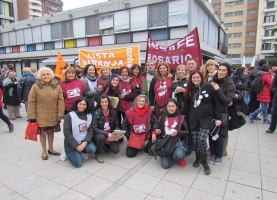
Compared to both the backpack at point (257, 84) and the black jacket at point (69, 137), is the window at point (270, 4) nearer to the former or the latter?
the backpack at point (257, 84)

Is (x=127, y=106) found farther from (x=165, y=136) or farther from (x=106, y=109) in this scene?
(x=165, y=136)

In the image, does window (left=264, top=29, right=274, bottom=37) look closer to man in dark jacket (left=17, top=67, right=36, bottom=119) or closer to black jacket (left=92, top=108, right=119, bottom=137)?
man in dark jacket (left=17, top=67, right=36, bottom=119)

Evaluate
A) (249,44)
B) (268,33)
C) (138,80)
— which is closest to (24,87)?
(138,80)

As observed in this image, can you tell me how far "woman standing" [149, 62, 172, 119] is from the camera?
4.15 meters

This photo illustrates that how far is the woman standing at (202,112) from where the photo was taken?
324 cm

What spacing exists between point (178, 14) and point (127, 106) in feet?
30.1

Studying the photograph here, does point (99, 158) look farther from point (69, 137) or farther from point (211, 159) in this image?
point (211, 159)

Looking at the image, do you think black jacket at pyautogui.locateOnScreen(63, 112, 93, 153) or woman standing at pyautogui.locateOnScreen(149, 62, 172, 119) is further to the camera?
woman standing at pyautogui.locateOnScreen(149, 62, 172, 119)

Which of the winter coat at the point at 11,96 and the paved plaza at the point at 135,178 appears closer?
the paved plaza at the point at 135,178

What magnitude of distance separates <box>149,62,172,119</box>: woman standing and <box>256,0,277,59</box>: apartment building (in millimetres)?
51550

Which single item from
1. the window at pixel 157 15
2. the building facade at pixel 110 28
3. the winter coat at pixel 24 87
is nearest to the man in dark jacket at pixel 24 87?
the winter coat at pixel 24 87

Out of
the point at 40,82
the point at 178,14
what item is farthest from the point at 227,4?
the point at 40,82

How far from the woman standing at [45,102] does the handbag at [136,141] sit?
56.5 inches

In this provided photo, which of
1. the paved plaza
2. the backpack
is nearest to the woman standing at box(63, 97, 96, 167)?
the paved plaza
